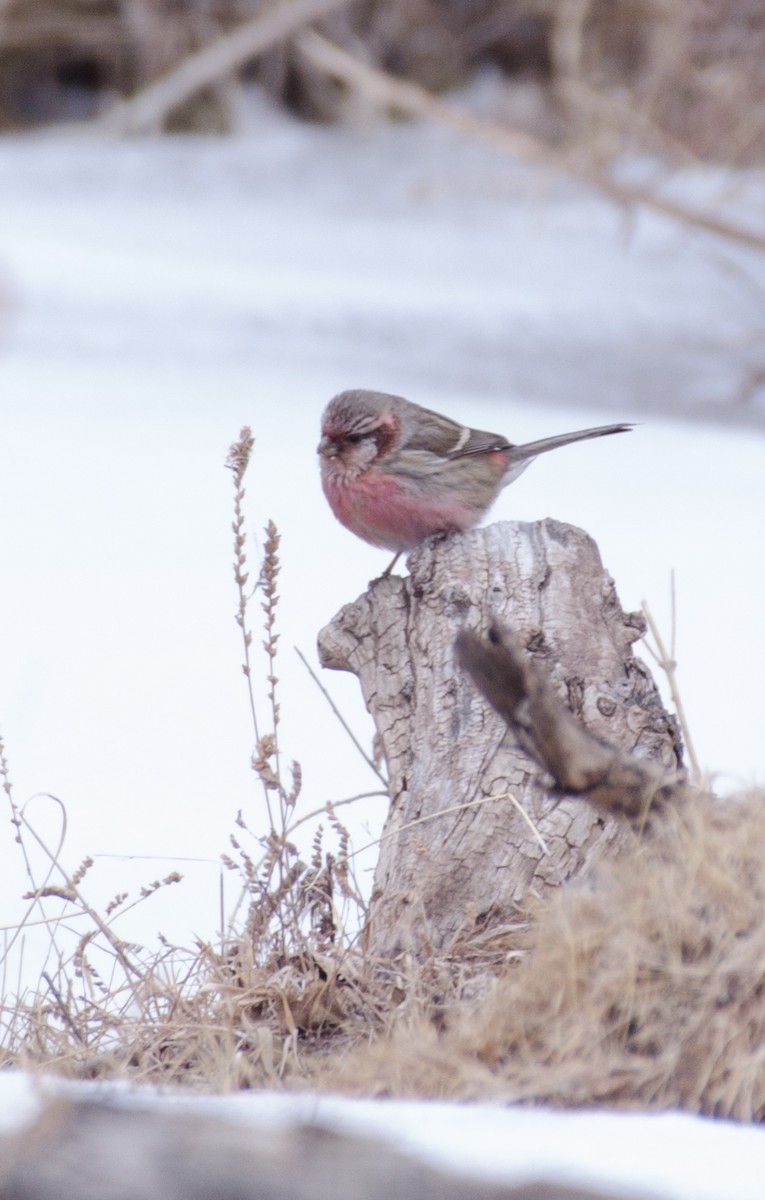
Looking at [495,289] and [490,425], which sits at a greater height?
[495,289]

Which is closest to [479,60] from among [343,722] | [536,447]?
[536,447]

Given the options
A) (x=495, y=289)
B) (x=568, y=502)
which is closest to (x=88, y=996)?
(x=568, y=502)

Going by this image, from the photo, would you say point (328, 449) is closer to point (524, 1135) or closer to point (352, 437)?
point (352, 437)

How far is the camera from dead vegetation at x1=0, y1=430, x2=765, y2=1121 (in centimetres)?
210

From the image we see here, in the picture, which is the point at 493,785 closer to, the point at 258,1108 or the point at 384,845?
Answer: the point at 384,845

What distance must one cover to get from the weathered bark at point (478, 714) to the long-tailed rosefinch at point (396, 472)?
0.38m

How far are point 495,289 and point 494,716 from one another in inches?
263

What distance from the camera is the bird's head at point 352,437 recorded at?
13.3 ft

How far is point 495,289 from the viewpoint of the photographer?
9.46 meters

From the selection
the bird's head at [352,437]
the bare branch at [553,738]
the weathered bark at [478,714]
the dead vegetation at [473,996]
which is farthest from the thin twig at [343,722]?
the bare branch at [553,738]

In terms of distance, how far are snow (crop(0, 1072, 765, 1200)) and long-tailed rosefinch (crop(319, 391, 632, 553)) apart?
7.07 feet

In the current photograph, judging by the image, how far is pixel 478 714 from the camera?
3201mm

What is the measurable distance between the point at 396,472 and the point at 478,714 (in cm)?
103

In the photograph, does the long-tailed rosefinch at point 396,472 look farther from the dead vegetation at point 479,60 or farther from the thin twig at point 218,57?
the thin twig at point 218,57
